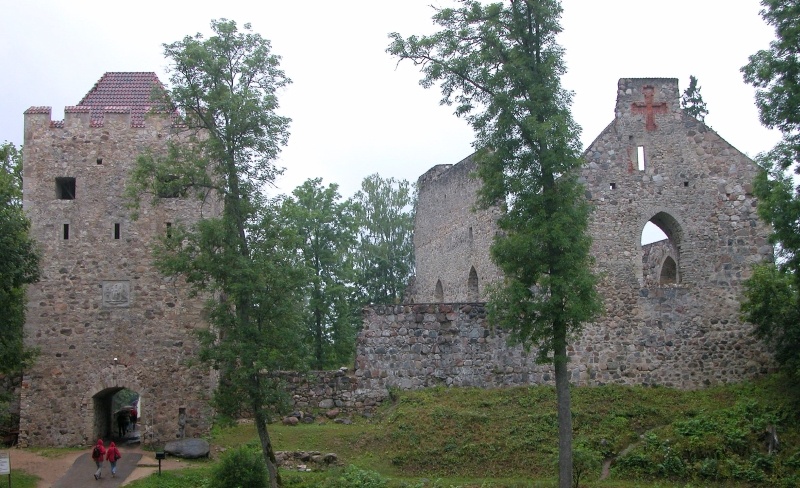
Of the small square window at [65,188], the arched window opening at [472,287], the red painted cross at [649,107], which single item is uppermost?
the red painted cross at [649,107]

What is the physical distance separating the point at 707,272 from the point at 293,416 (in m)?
12.7

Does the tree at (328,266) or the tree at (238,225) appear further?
the tree at (328,266)

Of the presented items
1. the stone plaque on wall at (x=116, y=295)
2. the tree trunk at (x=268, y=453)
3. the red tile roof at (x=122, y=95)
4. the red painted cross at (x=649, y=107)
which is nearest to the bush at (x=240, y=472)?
the tree trunk at (x=268, y=453)

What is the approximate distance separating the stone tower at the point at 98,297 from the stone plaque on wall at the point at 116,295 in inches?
Answer: 1.2

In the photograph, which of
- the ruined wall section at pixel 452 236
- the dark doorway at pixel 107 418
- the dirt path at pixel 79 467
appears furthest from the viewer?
the ruined wall section at pixel 452 236

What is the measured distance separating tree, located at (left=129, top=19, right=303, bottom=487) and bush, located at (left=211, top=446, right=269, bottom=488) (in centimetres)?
23

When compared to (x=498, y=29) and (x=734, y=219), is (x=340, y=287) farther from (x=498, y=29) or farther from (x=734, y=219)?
(x=498, y=29)

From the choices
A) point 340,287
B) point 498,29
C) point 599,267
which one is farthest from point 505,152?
point 340,287

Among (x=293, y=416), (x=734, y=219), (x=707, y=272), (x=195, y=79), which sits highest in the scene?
(x=195, y=79)

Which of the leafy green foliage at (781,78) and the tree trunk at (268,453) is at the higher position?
the leafy green foliage at (781,78)

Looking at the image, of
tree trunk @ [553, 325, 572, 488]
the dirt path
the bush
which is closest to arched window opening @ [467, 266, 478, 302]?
the dirt path

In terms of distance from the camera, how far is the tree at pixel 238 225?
61.4ft

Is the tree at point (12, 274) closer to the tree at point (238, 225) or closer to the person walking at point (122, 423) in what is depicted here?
the tree at point (238, 225)

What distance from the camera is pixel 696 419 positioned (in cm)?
2081
